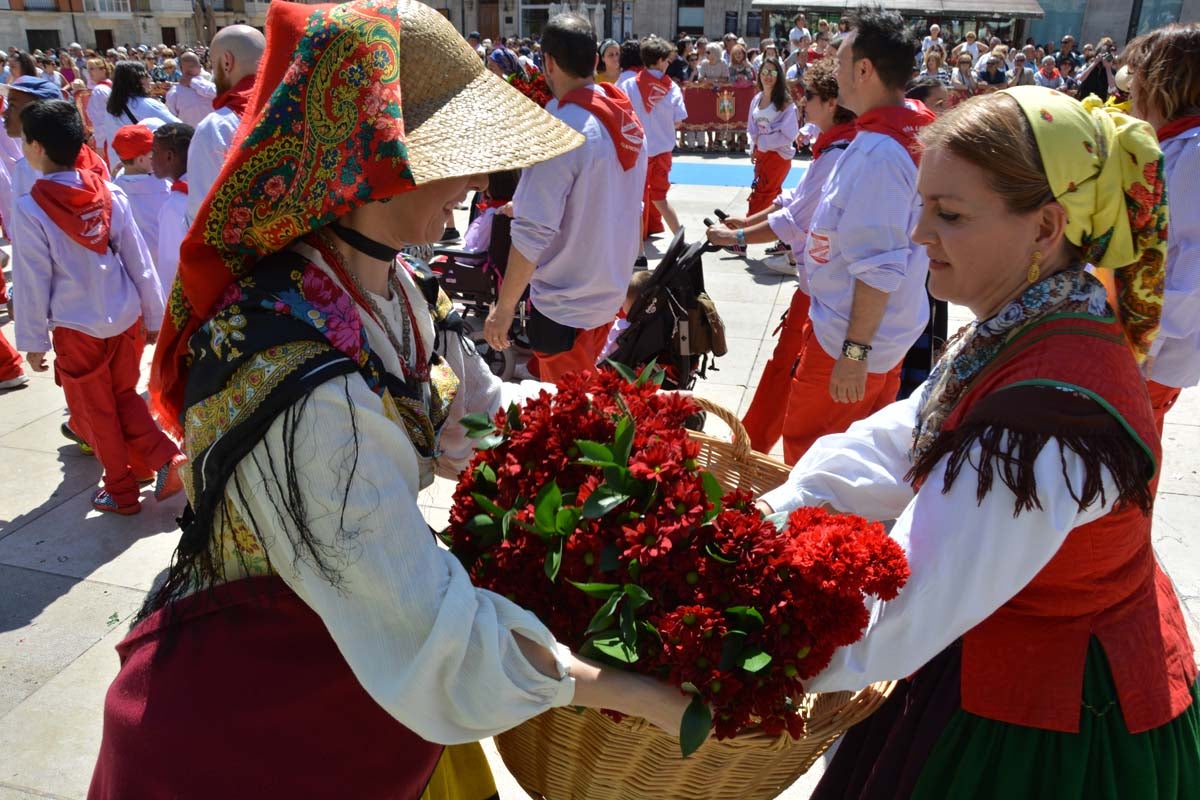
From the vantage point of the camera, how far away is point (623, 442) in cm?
165

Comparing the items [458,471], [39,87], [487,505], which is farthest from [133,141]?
[487,505]

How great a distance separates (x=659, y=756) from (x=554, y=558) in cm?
38

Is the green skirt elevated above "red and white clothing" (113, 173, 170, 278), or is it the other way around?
the green skirt

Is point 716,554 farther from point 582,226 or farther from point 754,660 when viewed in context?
point 582,226

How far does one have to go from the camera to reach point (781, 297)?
8109 mm

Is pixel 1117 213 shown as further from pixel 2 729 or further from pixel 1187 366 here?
pixel 2 729

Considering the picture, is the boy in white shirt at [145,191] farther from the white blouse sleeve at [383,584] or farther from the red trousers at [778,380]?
Answer: the white blouse sleeve at [383,584]

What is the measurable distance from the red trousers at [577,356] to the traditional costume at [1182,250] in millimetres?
2309

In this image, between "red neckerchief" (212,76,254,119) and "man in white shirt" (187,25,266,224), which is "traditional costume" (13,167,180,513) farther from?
"red neckerchief" (212,76,254,119)

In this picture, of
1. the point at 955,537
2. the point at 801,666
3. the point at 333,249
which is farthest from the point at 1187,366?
the point at 333,249

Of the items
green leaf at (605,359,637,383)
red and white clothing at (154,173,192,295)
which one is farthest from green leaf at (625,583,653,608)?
red and white clothing at (154,173,192,295)

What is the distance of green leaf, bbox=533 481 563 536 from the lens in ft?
5.15

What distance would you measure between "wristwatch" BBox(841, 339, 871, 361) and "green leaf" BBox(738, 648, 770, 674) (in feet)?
7.34

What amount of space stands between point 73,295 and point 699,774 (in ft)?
13.2
